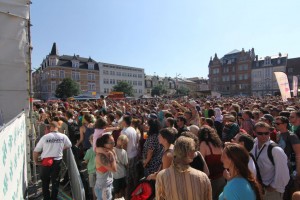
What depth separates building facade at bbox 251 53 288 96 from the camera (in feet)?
226

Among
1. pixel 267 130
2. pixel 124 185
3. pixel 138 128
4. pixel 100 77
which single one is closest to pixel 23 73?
pixel 138 128

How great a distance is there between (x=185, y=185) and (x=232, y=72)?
7817cm

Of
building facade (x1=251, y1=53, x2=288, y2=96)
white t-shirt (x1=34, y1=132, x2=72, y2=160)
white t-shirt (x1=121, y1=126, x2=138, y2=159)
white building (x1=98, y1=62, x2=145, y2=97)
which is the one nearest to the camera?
white t-shirt (x1=34, y1=132, x2=72, y2=160)

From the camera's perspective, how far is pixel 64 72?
67.3 metres

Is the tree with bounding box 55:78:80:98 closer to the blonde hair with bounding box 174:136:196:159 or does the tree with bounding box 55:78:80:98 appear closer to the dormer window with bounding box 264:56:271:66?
the dormer window with bounding box 264:56:271:66

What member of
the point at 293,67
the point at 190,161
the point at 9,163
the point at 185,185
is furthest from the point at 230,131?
the point at 293,67

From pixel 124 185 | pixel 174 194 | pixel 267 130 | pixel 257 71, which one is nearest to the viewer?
pixel 174 194

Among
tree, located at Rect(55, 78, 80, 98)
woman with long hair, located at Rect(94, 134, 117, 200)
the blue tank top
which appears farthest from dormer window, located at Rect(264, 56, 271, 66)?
woman with long hair, located at Rect(94, 134, 117, 200)

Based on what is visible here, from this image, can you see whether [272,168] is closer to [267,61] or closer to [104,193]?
[104,193]

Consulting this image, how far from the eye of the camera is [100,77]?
76.0 metres

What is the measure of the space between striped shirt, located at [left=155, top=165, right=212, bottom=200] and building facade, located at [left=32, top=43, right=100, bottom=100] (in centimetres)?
6127

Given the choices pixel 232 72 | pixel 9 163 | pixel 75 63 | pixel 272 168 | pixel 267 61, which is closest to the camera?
pixel 9 163

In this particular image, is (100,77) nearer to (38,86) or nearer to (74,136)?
(38,86)

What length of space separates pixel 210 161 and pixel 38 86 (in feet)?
272
